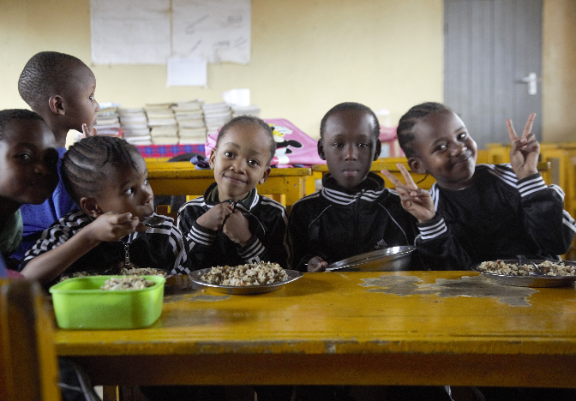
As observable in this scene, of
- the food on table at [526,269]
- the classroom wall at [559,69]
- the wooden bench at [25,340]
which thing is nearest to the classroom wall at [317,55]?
the classroom wall at [559,69]

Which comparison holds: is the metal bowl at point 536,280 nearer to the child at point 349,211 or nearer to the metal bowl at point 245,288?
the metal bowl at point 245,288

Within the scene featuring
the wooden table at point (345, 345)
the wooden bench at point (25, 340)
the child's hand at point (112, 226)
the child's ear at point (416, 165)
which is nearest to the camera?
the wooden bench at point (25, 340)

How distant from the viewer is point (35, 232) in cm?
158

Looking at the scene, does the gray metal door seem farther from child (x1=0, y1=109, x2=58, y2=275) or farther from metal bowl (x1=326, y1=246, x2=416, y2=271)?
child (x1=0, y1=109, x2=58, y2=275)

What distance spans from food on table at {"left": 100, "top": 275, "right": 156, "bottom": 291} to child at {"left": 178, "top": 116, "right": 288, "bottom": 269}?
0.68m

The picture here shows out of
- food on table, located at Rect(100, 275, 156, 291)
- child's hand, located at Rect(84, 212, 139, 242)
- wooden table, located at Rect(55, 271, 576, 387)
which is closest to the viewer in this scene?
wooden table, located at Rect(55, 271, 576, 387)

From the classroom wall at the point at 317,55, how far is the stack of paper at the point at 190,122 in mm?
1183

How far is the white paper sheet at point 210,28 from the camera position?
4852 mm

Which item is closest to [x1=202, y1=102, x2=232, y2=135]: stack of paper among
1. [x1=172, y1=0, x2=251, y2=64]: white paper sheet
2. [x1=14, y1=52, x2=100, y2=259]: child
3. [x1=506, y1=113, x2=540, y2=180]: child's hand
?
[x1=172, y1=0, x2=251, y2=64]: white paper sheet

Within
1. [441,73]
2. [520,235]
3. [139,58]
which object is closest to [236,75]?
[139,58]

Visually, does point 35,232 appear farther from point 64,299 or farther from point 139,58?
point 139,58

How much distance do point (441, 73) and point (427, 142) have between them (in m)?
3.52

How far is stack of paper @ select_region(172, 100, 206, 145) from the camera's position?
3.79 m

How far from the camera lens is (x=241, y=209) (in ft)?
5.42
